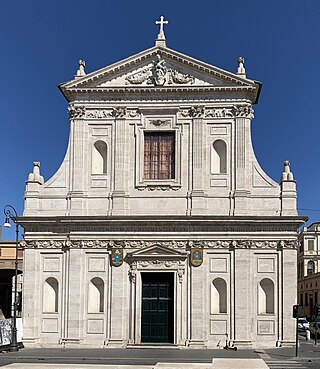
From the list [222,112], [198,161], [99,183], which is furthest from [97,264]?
[222,112]

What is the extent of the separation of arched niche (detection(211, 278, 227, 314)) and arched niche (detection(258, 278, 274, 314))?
1733 mm

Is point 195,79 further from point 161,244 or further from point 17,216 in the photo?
point 17,216

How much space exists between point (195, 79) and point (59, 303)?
43.7 feet

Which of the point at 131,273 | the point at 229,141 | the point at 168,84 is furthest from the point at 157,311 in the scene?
the point at 168,84

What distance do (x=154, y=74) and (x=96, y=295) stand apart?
11.7 m

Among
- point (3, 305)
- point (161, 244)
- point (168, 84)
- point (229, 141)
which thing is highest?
point (168, 84)

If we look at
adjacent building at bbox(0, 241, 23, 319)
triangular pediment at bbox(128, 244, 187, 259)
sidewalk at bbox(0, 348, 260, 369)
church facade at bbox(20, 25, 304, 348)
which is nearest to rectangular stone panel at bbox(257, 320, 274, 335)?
church facade at bbox(20, 25, 304, 348)

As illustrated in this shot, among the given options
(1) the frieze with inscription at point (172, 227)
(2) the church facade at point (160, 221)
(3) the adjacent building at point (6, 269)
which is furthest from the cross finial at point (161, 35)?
(3) the adjacent building at point (6, 269)

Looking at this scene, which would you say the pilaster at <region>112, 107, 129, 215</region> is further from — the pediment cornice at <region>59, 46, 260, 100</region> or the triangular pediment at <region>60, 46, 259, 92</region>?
the triangular pediment at <region>60, 46, 259, 92</region>

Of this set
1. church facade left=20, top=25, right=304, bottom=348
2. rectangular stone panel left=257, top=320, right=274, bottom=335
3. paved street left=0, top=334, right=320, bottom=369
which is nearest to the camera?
paved street left=0, top=334, right=320, bottom=369

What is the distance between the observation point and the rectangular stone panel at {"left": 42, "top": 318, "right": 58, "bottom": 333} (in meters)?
34.6

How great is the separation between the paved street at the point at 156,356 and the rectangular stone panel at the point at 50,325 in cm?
146

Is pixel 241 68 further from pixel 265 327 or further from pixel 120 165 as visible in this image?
pixel 265 327

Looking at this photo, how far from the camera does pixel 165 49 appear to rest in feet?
117
